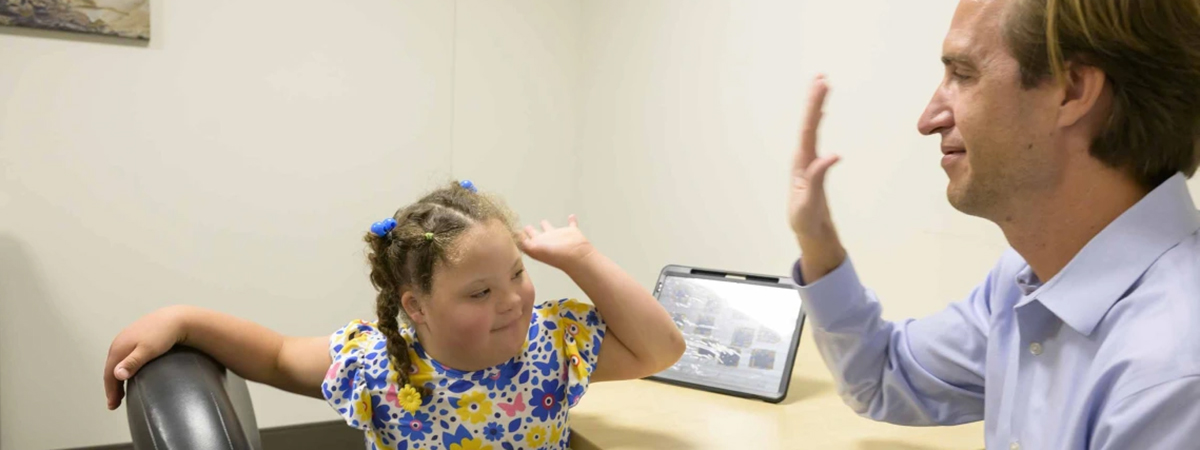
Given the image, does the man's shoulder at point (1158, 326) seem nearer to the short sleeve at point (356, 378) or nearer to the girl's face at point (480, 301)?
the girl's face at point (480, 301)

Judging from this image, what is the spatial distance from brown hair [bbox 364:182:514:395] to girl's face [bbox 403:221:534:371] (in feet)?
0.06

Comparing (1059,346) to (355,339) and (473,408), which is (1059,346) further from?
(355,339)

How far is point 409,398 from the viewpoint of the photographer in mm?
1362

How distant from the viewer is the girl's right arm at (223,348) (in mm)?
1304

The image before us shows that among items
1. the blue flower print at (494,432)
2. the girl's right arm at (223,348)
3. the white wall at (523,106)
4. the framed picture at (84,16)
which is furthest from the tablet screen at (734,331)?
the framed picture at (84,16)

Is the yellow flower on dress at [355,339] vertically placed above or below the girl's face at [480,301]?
below

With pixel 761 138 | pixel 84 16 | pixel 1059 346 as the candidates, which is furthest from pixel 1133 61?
pixel 84 16

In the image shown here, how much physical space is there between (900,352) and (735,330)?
0.41 m

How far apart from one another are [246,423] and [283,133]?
1.83 meters

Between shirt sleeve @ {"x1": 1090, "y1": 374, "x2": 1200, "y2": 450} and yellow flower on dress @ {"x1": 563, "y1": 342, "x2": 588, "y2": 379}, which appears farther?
yellow flower on dress @ {"x1": 563, "y1": 342, "x2": 588, "y2": 379}

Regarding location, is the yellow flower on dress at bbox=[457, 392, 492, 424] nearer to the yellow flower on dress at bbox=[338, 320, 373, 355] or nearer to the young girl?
the young girl

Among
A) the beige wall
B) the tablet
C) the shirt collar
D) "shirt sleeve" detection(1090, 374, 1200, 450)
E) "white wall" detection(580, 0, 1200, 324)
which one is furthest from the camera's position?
the beige wall

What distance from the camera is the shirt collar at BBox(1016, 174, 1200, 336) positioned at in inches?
37.3

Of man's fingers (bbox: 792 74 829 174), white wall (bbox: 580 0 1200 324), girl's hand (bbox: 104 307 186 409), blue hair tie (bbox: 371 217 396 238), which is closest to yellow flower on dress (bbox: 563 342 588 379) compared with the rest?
blue hair tie (bbox: 371 217 396 238)
